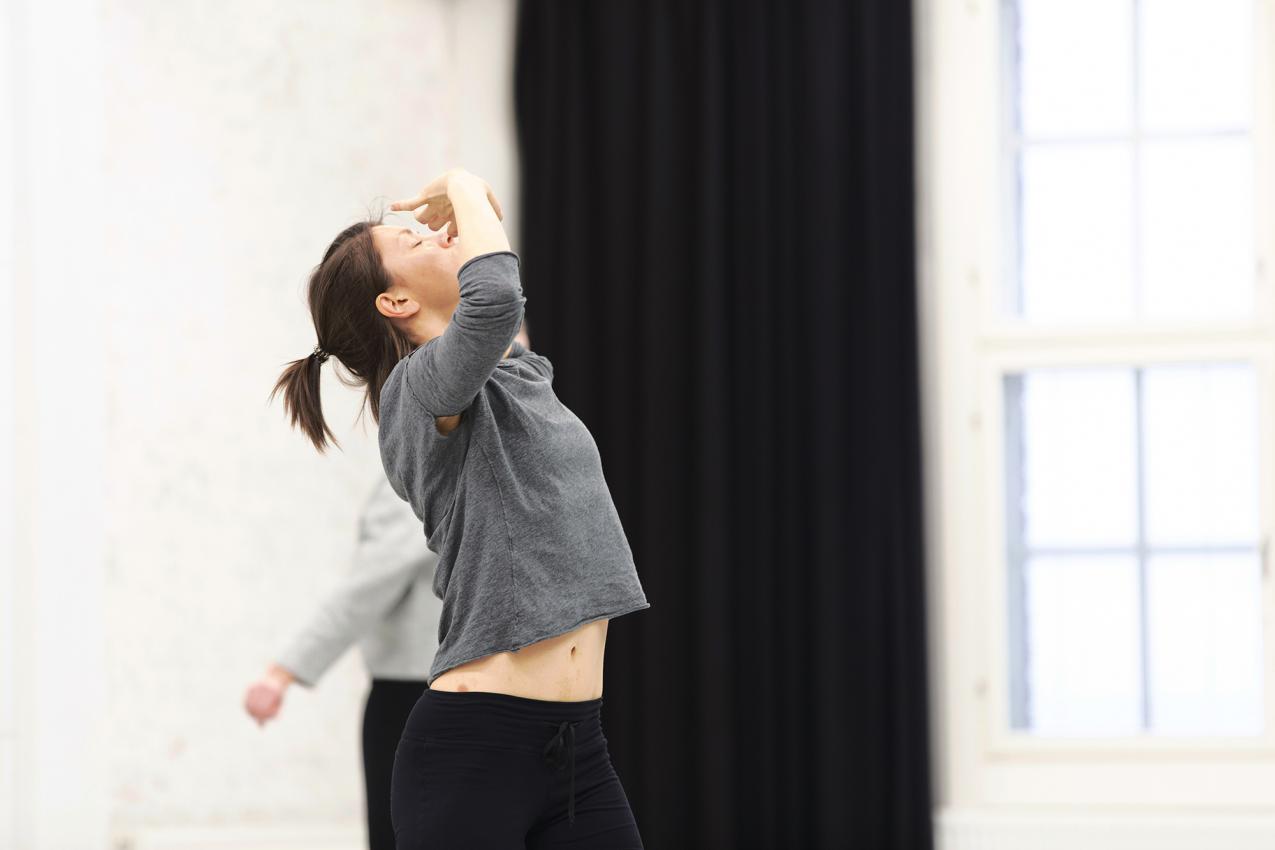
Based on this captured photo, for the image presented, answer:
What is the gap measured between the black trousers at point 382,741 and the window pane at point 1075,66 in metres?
2.14

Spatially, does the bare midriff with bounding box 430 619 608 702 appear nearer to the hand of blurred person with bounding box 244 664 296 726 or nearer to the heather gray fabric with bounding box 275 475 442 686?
the heather gray fabric with bounding box 275 475 442 686

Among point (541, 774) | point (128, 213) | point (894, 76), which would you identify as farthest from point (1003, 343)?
point (541, 774)

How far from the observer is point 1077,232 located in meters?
3.46

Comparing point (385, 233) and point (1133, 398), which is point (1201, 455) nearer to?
point (1133, 398)

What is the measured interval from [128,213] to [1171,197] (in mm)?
2467

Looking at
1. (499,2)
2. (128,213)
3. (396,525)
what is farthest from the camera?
(499,2)

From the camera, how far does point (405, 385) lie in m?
1.41

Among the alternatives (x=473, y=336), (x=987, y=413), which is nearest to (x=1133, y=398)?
(x=987, y=413)

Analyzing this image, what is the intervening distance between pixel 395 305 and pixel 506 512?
266mm

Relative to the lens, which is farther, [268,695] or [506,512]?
[268,695]

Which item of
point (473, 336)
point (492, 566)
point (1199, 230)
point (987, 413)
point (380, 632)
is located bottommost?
point (380, 632)

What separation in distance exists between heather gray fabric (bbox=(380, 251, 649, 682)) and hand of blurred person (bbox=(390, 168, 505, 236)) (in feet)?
0.39

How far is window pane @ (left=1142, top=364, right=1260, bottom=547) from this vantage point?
334cm

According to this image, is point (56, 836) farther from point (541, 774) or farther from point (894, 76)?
point (894, 76)
